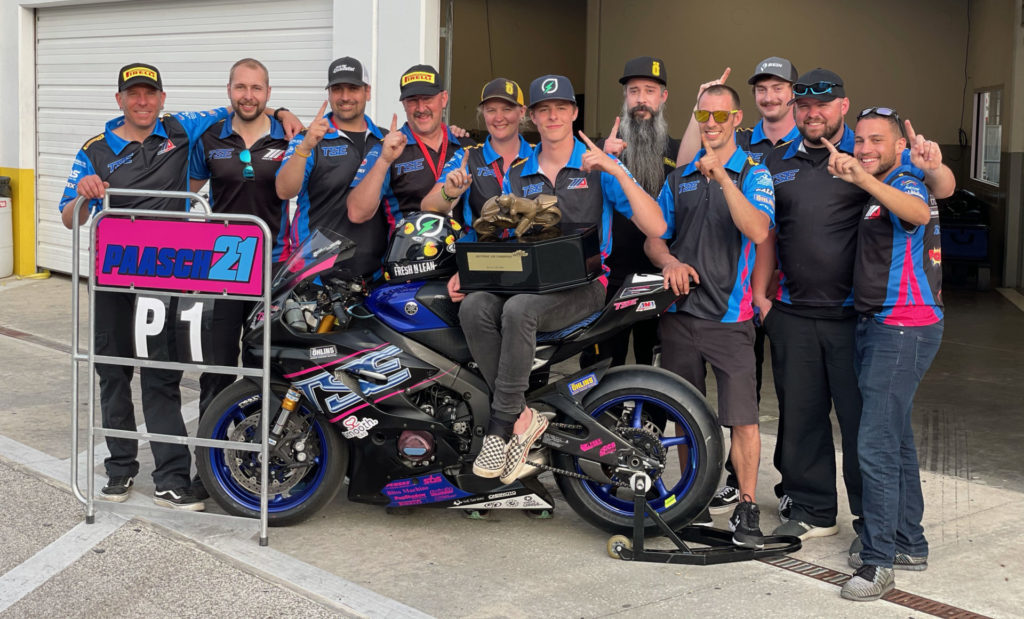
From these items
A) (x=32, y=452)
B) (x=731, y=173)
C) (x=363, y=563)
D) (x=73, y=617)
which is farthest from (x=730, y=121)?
(x=32, y=452)

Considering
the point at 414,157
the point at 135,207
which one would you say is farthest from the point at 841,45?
the point at 135,207

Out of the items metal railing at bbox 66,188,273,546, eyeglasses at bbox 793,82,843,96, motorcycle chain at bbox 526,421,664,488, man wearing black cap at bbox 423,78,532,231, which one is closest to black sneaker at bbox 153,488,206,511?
metal railing at bbox 66,188,273,546

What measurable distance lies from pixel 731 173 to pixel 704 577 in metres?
1.63

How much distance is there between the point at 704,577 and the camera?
13.8ft

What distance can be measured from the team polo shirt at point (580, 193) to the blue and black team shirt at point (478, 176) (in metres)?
0.14

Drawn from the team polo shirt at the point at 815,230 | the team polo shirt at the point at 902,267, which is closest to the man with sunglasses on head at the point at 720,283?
the team polo shirt at the point at 815,230

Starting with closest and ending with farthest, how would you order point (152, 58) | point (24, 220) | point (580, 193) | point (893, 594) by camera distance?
point (893, 594) → point (580, 193) → point (152, 58) → point (24, 220)

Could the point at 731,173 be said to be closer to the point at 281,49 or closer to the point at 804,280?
the point at 804,280

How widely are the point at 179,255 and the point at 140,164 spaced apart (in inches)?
32.5

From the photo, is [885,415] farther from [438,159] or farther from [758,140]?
[438,159]

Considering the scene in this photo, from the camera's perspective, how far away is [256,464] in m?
4.79

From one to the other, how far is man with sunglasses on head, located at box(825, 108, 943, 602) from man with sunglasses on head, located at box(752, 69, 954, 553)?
0.20 meters

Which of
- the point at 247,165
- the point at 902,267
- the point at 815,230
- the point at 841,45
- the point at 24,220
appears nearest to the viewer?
the point at 902,267

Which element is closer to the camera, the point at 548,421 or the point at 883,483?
the point at 883,483
